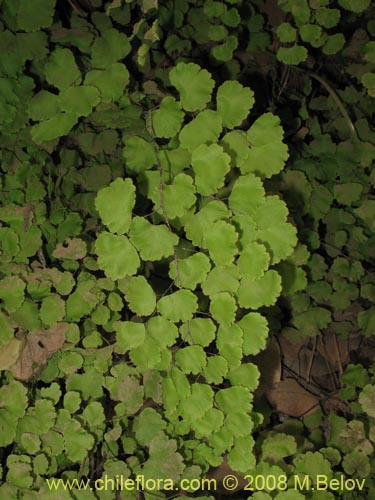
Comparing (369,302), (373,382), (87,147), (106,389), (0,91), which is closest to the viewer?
(0,91)

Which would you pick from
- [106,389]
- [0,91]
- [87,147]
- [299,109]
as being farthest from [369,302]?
[0,91]

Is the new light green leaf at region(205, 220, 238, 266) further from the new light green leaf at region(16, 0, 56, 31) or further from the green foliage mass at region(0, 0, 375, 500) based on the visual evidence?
the new light green leaf at region(16, 0, 56, 31)

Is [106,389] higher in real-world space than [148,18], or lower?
lower

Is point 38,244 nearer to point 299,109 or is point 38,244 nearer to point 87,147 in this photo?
point 87,147

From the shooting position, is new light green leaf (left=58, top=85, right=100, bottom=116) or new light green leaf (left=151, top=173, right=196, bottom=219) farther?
new light green leaf (left=58, top=85, right=100, bottom=116)

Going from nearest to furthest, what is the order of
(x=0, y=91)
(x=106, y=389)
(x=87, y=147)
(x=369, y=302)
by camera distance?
(x=0, y=91) → (x=87, y=147) → (x=106, y=389) → (x=369, y=302)

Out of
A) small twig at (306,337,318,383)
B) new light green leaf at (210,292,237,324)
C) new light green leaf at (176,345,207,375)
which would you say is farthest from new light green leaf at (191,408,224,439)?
small twig at (306,337,318,383)
